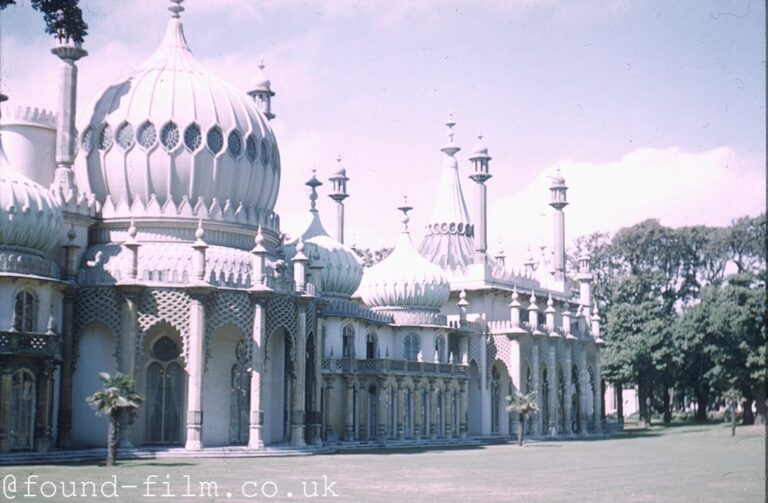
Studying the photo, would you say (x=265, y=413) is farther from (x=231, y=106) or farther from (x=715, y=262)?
(x=715, y=262)

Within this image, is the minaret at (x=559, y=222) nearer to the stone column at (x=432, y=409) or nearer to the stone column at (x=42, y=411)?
the stone column at (x=432, y=409)

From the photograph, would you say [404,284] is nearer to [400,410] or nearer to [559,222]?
[400,410]

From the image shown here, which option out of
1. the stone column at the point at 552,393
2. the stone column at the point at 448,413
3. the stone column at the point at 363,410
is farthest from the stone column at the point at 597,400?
the stone column at the point at 363,410

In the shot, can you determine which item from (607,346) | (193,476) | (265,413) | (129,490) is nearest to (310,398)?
(265,413)

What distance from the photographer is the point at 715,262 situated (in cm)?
5134

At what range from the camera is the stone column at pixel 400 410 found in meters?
54.0

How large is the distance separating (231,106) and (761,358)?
3365 centimetres

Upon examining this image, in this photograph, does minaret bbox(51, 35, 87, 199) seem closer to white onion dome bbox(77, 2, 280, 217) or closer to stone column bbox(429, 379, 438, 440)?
white onion dome bbox(77, 2, 280, 217)

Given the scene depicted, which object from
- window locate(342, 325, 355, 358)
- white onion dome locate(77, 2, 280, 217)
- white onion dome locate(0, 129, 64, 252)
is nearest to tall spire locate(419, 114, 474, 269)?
window locate(342, 325, 355, 358)

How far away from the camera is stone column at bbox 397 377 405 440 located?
177 feet

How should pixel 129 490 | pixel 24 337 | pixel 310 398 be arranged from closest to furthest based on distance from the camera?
1. pixel 129 490
2. pixel 24 337
3. pixel 310 398

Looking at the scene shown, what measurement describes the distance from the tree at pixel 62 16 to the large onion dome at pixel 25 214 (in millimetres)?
16744

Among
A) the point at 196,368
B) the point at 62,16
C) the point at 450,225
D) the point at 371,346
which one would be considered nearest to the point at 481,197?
the point at 450,225

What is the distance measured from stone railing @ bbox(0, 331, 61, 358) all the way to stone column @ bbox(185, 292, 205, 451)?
16.8ft
